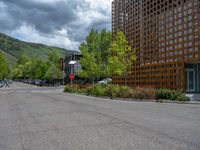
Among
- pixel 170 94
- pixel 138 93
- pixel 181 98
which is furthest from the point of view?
pixel 138 93

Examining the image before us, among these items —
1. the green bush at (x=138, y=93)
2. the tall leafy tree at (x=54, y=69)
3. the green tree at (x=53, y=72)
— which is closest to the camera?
the green bush at (x=138, y=93)

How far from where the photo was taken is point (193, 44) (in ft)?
68.4

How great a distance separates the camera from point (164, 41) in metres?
23.8

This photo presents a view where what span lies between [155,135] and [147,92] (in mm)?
12742

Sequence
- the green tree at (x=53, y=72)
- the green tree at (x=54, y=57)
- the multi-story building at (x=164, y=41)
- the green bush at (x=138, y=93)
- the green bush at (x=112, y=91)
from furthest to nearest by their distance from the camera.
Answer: the green tree at (x=54, y=57) → the green tree at (x=53, y=72) → the green bush at (x=112, y=91) → the multi-story building at (x=164, y=41) → the green bush at (x=138, y=93)

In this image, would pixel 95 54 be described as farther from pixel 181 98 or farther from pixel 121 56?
pixel 181 98

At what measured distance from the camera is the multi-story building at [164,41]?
845 inches

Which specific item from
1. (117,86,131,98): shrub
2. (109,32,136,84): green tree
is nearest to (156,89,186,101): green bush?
(117,86,131,98): shrub

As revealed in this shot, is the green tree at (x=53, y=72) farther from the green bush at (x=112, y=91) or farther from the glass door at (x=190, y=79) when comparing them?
the glass door at (x=190, y=79)

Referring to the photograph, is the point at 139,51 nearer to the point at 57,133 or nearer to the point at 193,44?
the point at 193,44

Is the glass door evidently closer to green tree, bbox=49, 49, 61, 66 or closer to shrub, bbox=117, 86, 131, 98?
shrub, bbox=117, 86, 131, 98

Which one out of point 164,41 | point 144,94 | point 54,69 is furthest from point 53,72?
point 144,94

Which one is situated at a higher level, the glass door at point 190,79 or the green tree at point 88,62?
the green tree at point 88,62

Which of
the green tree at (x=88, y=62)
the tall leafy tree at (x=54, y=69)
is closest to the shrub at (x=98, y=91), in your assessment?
the green tree at (x=88, y=62)
